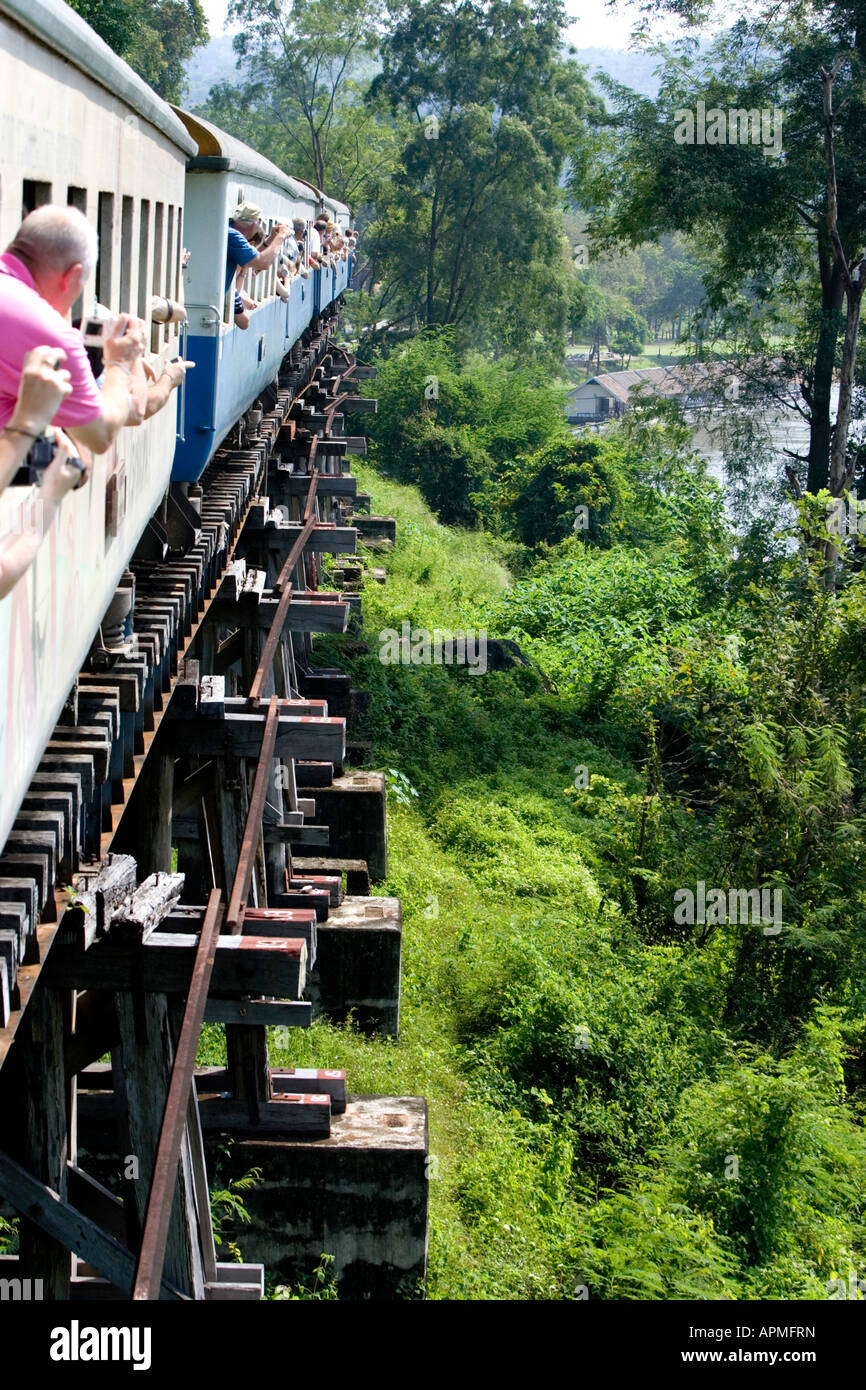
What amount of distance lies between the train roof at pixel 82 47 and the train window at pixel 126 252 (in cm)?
28

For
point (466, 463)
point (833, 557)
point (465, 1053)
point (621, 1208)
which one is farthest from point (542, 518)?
point (621, 1208)

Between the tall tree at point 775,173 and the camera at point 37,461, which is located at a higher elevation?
the tall tree at point 775,173

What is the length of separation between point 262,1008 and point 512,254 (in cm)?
3313

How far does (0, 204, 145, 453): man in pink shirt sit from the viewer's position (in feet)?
7.43

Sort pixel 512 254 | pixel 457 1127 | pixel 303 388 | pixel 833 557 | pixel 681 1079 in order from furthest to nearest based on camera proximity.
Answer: pixel 512 254, pixel 303 388, pixel 833 557, pixel 681 1079, pixel 457 1127

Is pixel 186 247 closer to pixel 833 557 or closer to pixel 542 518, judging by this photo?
pixel 833 557

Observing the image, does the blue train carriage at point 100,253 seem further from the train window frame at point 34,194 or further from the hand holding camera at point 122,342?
the hand holding camera at point 122,342

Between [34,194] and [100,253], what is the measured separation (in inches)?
34.9

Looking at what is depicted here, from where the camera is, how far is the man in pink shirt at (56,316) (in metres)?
2.26

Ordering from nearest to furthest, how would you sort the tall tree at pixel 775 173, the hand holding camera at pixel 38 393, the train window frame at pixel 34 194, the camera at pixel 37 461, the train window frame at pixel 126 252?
1. the hand holding camera at pixel 38 393
2. the camera at pixel 37 461
3. the train window frame at pixel 34 194
4. the train window frame at pixel 126 252
5. the tall tree at pixel 775 173

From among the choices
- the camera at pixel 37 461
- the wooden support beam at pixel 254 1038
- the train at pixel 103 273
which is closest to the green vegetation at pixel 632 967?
the wooden support beam at pixel 254 1038

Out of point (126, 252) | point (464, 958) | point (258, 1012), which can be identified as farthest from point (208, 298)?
point (464, 958)

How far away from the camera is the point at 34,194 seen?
291 centimetres

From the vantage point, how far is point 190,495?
6.97 m
